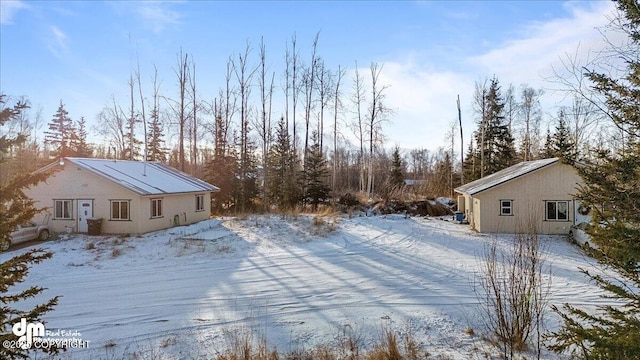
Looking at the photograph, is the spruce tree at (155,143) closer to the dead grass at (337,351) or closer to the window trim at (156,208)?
the window trim at (156,208)

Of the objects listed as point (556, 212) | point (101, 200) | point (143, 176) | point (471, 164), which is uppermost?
point (471, 164)

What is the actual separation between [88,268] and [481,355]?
13.9 m

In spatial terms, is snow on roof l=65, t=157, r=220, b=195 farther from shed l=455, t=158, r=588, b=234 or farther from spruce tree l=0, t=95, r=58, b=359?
shed l=455, t=158, r=588, b=234

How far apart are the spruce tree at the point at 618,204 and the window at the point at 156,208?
20866 millimetres

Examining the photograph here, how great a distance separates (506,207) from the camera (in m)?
21.1

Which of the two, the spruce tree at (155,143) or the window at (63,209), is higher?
the spruce tree at (155,143)

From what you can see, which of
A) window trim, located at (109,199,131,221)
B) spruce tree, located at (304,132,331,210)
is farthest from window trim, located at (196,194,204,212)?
spruce tree, located at (304,132,331,210)

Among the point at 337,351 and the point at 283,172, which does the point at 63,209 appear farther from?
the point at 337,351

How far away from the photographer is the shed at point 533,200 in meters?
20.4

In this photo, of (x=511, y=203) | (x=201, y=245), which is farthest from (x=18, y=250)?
(x=511, y=203)

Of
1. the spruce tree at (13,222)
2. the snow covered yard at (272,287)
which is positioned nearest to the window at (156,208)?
the snow covered yard at (272,287)

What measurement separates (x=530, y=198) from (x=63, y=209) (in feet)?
87.0

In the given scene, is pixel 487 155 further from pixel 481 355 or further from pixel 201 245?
pixel 481 355

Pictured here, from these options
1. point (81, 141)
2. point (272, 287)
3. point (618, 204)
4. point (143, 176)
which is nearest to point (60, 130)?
point (81, 141)
